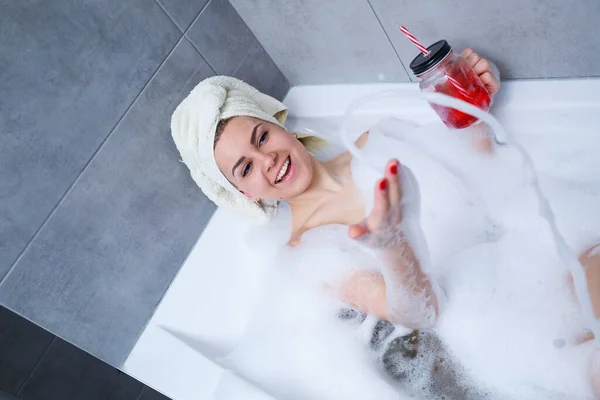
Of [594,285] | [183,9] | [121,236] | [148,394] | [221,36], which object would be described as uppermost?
[183,9]

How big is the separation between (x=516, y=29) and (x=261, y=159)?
59cm

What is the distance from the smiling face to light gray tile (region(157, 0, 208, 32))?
12.3 inches

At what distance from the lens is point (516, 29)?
108cm

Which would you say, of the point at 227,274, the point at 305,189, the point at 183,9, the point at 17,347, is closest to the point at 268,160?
the point at 305,189

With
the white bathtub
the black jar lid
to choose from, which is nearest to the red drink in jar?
the black jar lid

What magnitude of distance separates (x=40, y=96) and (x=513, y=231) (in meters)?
1.03

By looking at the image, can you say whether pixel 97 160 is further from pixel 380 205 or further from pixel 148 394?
pixel 380 205

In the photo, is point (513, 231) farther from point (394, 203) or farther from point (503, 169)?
point (394, 203)

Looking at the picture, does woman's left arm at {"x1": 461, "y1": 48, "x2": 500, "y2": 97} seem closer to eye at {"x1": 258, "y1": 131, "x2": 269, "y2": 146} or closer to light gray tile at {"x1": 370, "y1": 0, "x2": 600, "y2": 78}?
light gray tile at {"x1": 370, "y1": 0, "x2": 600, "y2": 78}

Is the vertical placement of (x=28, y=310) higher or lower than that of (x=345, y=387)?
higher

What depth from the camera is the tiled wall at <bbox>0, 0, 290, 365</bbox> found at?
1.06 m

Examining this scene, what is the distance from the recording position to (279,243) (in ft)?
4.56

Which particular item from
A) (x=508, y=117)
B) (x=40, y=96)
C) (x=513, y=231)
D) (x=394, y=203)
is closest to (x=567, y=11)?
(x=508, y=117)

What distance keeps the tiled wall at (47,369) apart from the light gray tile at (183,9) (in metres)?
0.77
